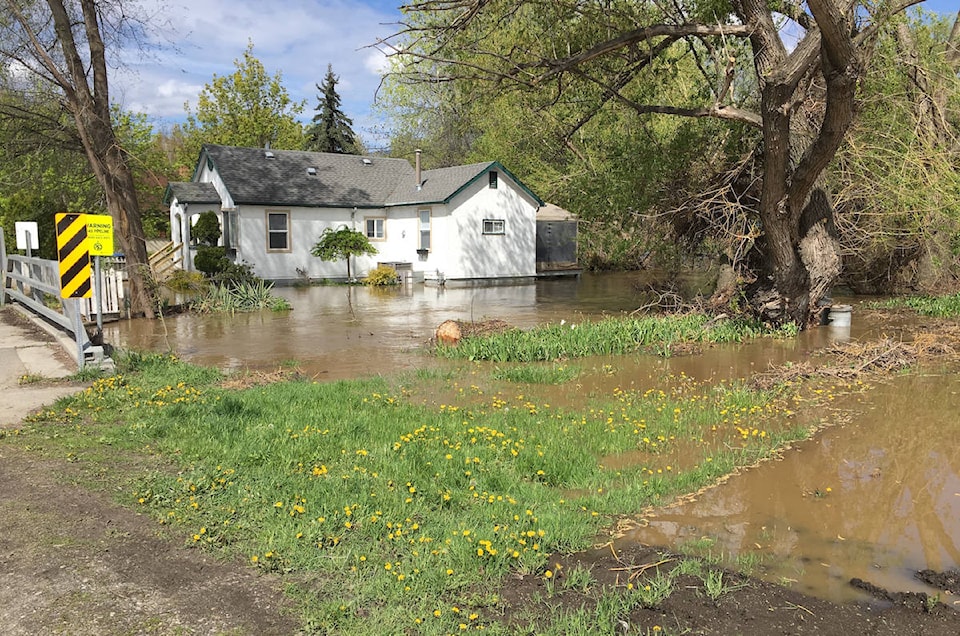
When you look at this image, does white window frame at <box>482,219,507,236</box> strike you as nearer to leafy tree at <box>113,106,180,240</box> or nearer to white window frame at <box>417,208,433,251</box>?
white window frame at <box>417,208,433,251</box>

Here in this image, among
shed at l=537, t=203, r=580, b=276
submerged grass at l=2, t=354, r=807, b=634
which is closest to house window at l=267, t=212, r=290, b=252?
shed at l=537, t=203, r=580, b=276

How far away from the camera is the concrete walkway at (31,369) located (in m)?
8.02

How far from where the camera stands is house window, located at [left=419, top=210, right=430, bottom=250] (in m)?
28.2

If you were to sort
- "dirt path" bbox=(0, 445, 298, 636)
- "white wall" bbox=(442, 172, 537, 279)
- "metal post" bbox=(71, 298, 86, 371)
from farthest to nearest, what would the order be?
1. "white wall" bbox=(442, 172, 537, 279)
2. "metal post" bbox=(71, 298, 86, 371)
3. "dirt path" bbox=(0, 445, 298, 636)

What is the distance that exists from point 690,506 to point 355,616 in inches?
121

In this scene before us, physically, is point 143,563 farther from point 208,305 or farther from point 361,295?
point 361,295

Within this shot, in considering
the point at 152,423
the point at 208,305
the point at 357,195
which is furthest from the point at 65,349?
the point at 357,195

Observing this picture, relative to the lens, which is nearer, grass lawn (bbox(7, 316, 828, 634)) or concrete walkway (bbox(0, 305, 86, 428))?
grass lawn (bbox(7, 316, 828, 634))

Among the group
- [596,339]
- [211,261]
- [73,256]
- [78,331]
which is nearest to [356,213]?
[211,261]

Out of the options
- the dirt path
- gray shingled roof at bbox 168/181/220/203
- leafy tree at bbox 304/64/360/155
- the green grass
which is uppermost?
leafy tree at bbox 304/64/360/155

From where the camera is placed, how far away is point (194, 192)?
26.3m

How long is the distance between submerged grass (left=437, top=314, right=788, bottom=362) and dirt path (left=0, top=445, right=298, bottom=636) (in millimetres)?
7527

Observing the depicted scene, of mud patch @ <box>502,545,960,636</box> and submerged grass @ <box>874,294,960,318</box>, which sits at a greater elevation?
submerged grass @ <box>874,294,960,318</box>

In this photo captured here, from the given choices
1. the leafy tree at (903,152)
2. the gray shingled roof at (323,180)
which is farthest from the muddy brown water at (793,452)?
the gray shingled roof at (323,180)
